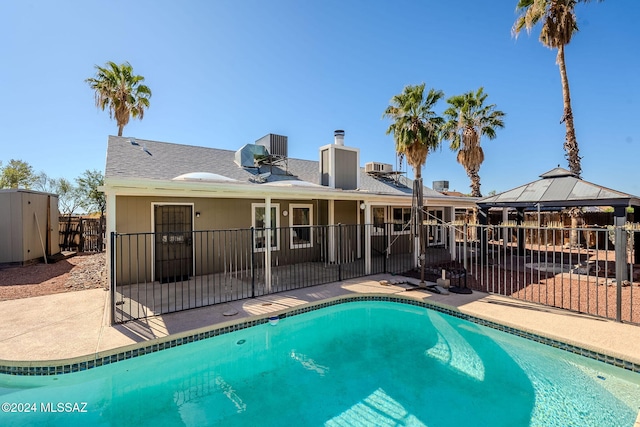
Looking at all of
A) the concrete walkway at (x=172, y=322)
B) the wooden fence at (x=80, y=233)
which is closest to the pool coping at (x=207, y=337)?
the concrete walkway at (x=172, y=322)

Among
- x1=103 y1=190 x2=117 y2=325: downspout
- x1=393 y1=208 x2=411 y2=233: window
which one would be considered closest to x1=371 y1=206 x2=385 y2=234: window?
x1=393 y1=208 x2=411 y2=233: window

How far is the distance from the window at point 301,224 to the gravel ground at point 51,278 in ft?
21.3

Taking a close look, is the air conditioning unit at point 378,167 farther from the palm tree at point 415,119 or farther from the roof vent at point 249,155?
the roof vent at point 249,155

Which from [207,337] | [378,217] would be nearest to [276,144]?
[378,217]

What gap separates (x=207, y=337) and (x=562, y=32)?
21496mm

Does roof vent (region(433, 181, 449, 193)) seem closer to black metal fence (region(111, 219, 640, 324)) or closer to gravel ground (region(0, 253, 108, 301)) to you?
black metal fence (region(111, 219, 640, 324))

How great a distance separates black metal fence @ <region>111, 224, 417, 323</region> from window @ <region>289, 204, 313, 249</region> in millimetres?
43

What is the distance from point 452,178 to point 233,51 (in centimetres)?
1770

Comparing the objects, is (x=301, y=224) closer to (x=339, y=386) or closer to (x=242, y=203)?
(x=242, y=203)

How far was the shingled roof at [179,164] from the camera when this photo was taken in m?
8.88

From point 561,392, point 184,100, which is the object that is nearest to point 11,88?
point 184,100

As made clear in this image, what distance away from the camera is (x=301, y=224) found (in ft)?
40.2

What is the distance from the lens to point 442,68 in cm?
1330

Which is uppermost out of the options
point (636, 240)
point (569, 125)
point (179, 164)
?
point (569, 125)
